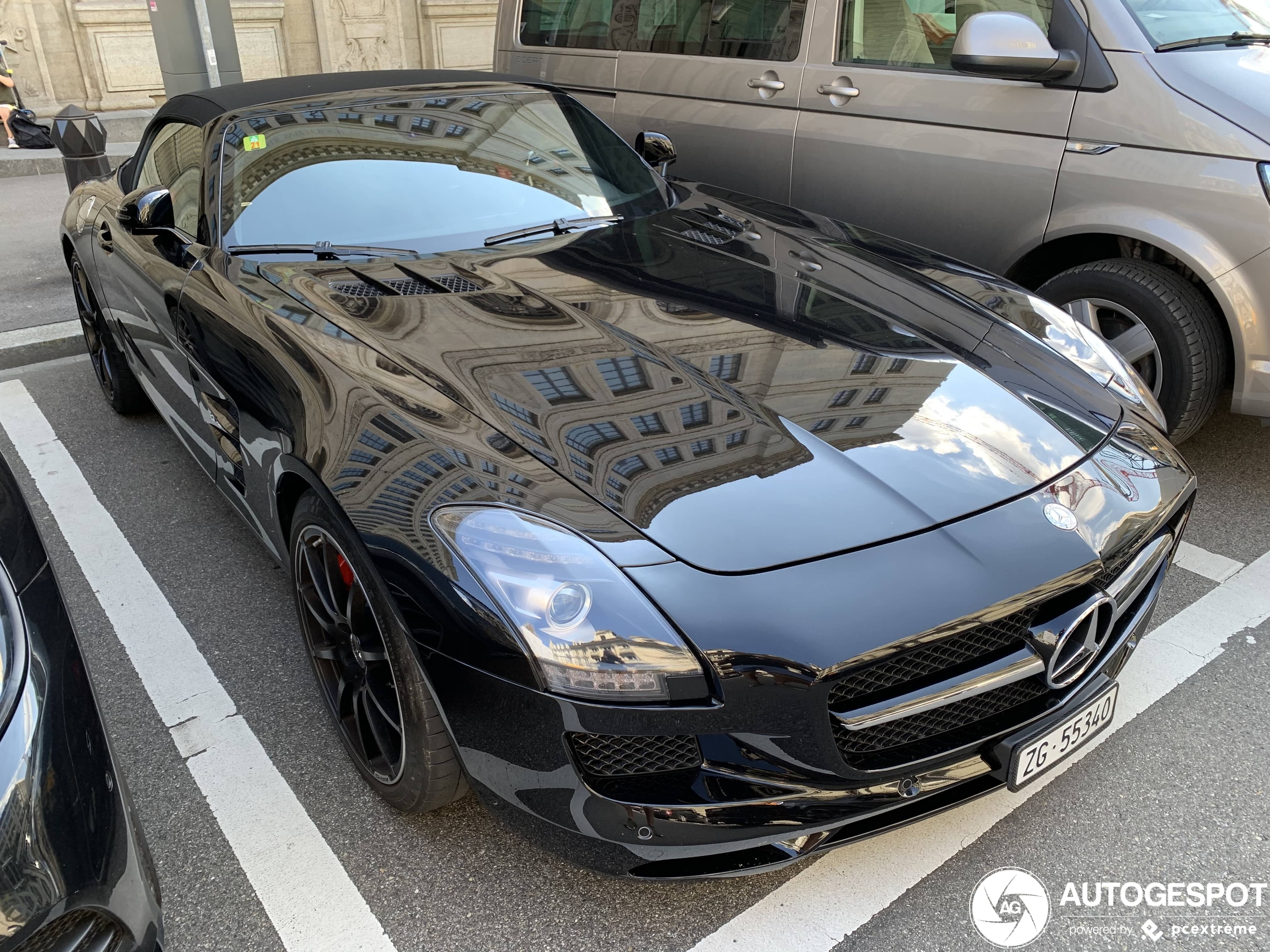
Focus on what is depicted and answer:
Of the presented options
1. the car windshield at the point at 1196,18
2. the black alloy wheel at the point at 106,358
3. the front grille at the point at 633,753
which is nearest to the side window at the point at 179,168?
the black alloy wheel at the point at 106,358

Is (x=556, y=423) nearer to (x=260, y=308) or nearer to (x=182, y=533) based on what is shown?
(x=260, y=308)

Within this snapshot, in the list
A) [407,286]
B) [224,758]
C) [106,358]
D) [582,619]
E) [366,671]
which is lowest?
[224,758]

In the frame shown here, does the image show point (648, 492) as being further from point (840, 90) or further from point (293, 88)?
point (840, 90)

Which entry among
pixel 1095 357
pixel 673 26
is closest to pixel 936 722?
pixel 1095 357

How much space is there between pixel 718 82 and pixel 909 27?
0.99m

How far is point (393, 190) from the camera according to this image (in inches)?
111

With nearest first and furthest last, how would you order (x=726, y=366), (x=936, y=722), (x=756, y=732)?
(x=756, y=732), (x=936, y=722), (x=726, y=366)

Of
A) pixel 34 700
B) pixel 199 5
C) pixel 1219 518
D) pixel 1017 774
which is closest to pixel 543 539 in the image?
pixel 34 700

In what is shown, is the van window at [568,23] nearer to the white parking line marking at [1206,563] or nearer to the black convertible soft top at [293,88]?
→ the black convertible soft top at [293,88]

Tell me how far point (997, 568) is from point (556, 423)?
0.88m

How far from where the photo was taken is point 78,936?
49.1 inches

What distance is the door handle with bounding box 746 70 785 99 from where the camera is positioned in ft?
14.2

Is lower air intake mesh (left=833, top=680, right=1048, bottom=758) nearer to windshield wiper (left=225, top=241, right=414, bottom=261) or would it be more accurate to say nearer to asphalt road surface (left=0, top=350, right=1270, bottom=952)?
asphalt road surface (left=0, top=350, right=1270, bottom=952)

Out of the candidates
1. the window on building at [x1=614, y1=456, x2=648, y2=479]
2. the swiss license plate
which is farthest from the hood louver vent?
the swiss license plate
